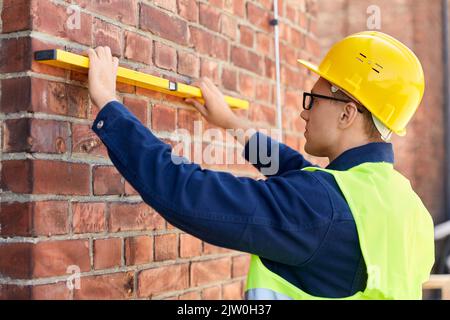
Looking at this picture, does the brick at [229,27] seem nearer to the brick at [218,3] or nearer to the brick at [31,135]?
the brick at [218,3]

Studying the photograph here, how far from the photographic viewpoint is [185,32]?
8.62ft

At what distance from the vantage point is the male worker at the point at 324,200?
1.76 meters

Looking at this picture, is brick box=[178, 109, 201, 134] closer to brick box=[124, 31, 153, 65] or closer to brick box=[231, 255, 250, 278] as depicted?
brick box=[124, 31, 153, 65]

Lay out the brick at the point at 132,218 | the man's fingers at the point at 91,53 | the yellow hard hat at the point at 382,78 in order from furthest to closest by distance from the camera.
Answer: the brick at the point at 132,218, the yellow hard hat at the point at 382,78, the man's fingers at the point at 91,53

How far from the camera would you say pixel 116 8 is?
7.38 ft

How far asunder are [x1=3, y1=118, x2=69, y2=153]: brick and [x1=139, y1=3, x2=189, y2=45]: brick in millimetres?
622

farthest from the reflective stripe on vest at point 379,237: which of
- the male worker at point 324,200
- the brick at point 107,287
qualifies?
the brick at point 107,287

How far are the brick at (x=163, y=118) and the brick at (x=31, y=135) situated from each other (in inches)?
20.7

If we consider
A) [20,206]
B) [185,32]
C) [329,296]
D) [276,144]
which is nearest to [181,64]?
[185,32]

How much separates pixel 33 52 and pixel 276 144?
3.86ft

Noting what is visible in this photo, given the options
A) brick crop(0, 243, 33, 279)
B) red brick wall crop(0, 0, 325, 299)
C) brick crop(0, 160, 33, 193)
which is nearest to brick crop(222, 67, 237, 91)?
red brick wall crop(0, 0, 325, 299)

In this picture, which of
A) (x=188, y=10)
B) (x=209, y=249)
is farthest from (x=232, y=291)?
(x=188, y=10)

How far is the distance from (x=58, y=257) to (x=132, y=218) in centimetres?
Answer: 41
